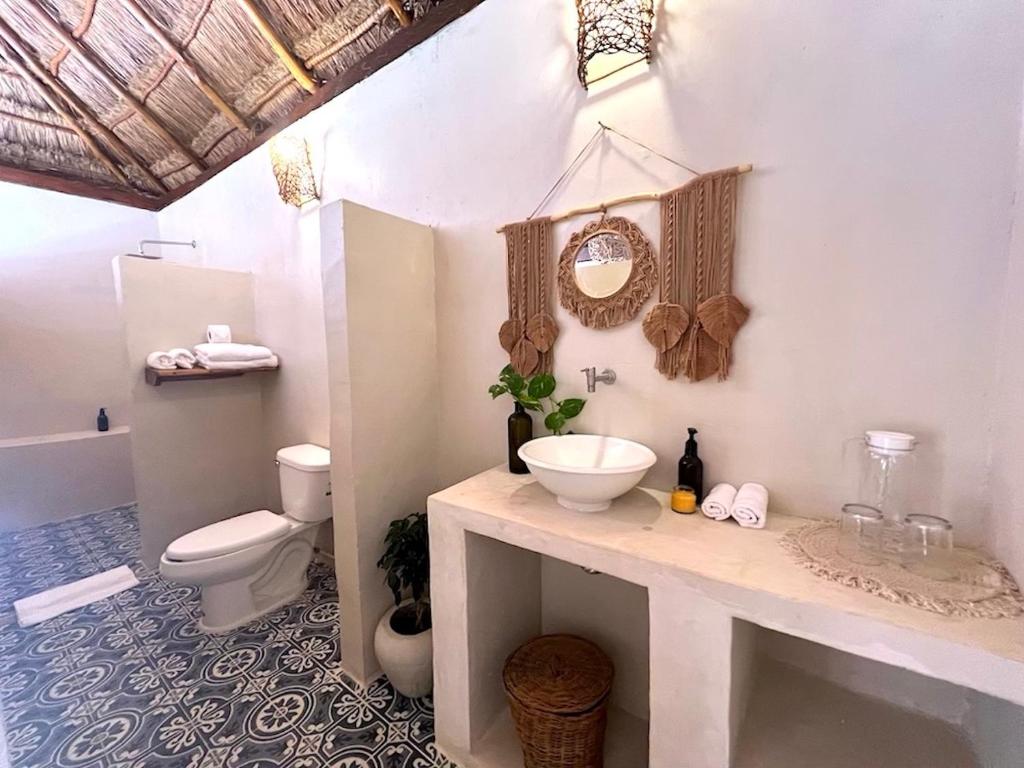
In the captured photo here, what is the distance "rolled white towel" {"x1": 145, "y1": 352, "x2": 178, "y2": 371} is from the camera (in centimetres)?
225

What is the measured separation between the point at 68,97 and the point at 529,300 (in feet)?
11.2

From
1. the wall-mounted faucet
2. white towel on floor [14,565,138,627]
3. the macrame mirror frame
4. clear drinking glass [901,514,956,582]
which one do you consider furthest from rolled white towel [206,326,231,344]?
clear drinking glass [901,514,956,582]

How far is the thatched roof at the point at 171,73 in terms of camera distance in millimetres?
1828

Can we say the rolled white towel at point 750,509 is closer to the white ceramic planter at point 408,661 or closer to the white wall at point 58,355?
the white ceramic planter at point 408,661

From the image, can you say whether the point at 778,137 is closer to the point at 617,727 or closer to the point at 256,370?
the point at 617,727

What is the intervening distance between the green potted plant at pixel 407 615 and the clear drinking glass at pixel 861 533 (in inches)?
48.5

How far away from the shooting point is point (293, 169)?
2.19 meters

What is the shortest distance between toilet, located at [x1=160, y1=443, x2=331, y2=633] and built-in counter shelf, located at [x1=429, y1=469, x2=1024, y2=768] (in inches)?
40.3

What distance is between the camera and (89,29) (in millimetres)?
2137

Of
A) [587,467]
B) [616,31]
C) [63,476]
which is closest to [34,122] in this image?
[63,476]

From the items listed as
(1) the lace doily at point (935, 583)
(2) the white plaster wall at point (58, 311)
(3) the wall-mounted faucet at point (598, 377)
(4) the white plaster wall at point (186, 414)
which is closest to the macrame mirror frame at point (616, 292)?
(3) the wall-mounted faucet at point (598, 377)

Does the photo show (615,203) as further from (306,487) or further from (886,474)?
(306,487)

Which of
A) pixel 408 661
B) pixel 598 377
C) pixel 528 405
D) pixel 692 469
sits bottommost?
pixel 408 661

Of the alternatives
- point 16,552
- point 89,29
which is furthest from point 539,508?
point 16,552
